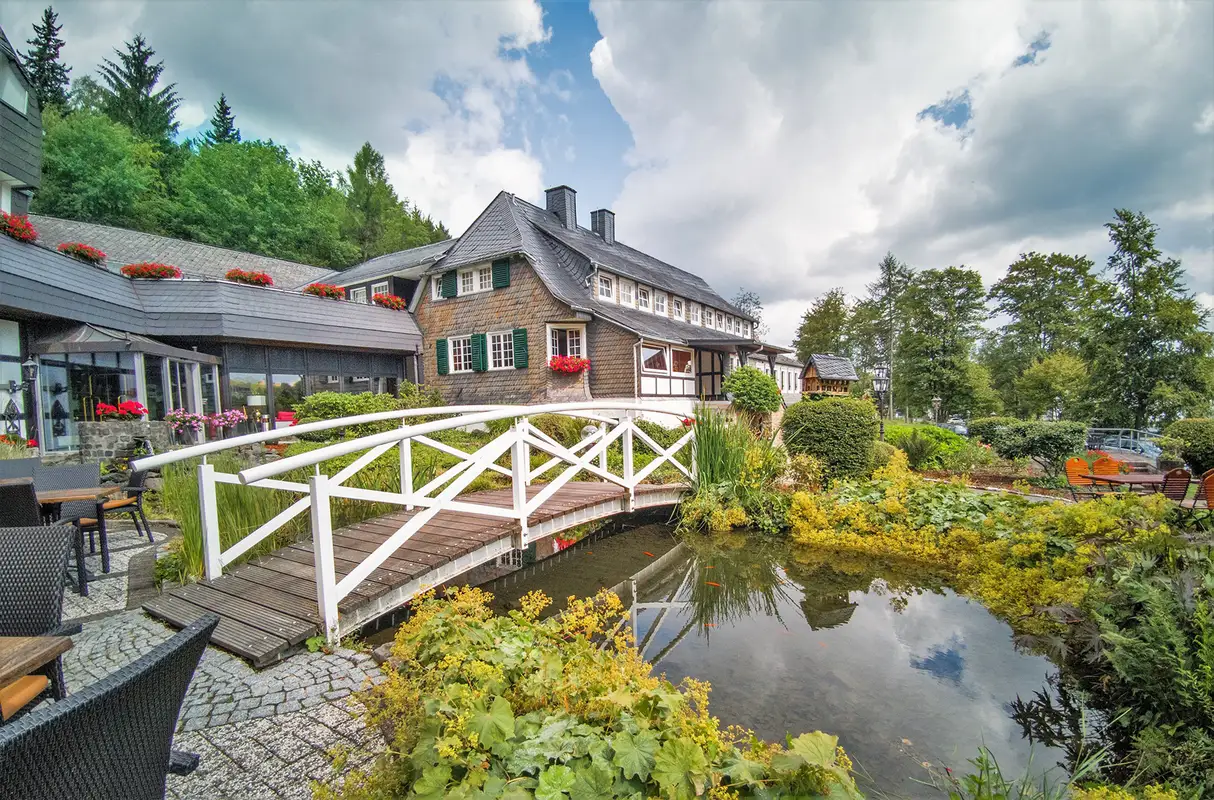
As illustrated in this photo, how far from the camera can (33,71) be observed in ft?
98.3

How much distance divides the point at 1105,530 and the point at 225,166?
3713 centimetres

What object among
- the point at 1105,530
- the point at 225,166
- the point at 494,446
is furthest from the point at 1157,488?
the point at 225,166

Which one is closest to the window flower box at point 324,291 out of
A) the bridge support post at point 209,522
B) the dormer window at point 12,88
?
the dormer window at point 12,88

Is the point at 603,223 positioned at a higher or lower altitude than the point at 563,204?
lower

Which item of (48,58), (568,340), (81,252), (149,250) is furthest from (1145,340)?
(48,58)

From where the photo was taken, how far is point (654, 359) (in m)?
16.6

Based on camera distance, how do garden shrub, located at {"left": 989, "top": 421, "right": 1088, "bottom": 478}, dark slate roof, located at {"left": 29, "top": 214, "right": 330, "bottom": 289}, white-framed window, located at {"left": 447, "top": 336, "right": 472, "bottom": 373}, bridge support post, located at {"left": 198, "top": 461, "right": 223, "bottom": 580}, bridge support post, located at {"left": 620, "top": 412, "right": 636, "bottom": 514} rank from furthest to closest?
1. white-framed window, located at {"left": 447, "top": 336, "right": 472, "bottom": 373}
2. dark slate roof, located at {"left": 29, "top": 214, "right": 330, "bottom": 289}
3. garden shrub, located at {"left": 989, "top": 421, "right": 1088, "bottom": 478}
4. bridge support post, located at {"left": 620, "top": 412, "right": 636, "bottom": 514}
5. bridge support post, located at {"left": 198, "top": 461, "right": 223, "bottom": 580}

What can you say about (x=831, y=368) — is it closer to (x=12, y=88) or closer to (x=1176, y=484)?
(x=1176, y=484)

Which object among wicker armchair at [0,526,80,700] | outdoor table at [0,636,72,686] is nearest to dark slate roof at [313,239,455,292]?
wicker armchair at [0,526,80,700]

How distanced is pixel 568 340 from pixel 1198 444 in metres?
16.2

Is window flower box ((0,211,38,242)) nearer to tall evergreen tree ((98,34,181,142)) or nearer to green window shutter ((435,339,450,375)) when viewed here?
green window shutter ((435,339,450,375))

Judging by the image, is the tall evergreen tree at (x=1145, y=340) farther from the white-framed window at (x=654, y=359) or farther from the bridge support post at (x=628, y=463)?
the bridge support post at (x=628, y=463)

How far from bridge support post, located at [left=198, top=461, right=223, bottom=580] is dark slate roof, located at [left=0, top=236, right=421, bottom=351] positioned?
368 inches

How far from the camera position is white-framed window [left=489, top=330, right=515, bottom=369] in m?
16.7
